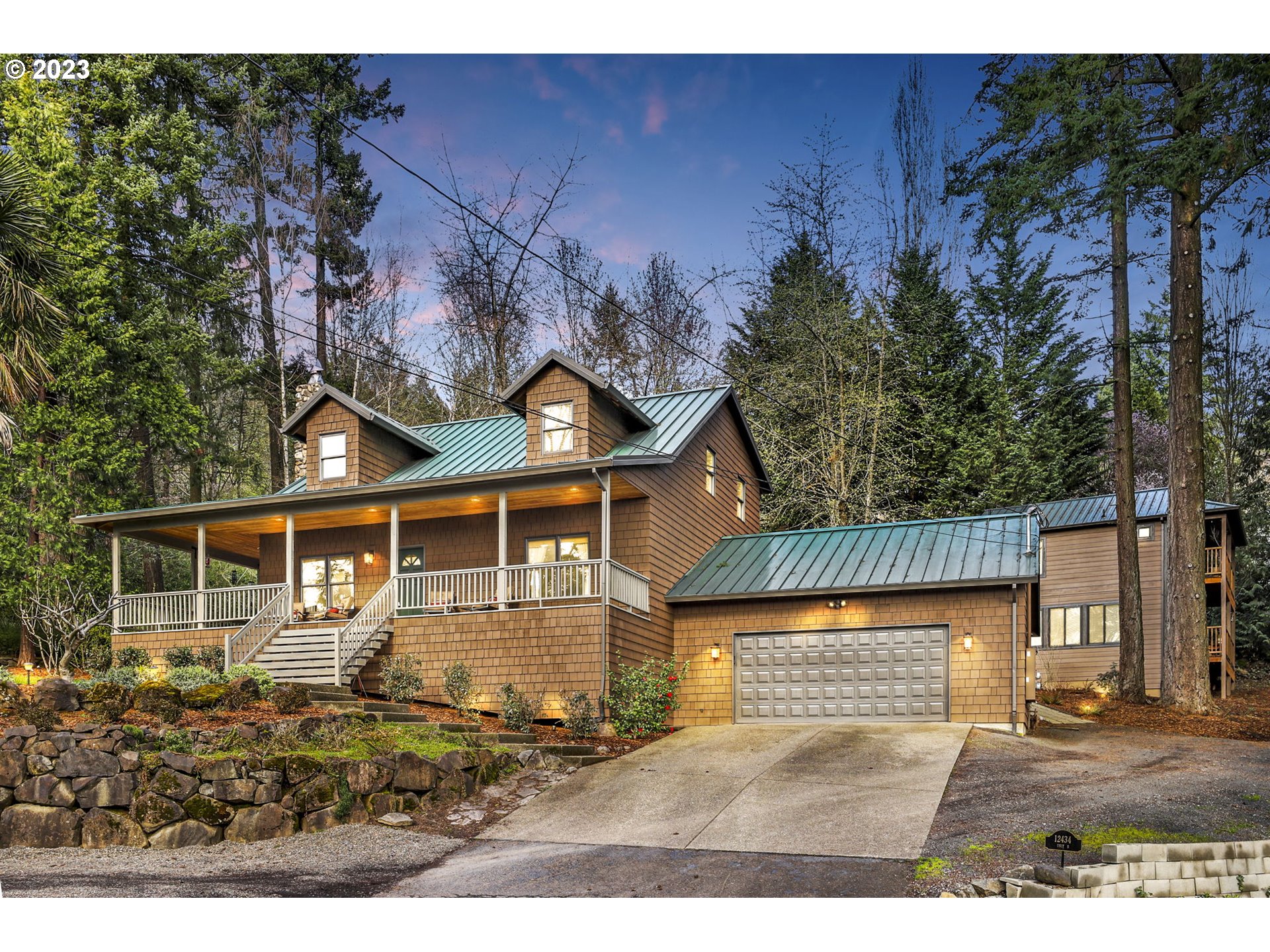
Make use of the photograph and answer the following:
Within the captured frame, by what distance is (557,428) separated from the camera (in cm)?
1808

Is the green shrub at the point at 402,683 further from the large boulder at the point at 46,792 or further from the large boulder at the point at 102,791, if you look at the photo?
the large boulder at the point at 46,792

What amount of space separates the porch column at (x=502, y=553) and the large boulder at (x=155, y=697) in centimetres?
539

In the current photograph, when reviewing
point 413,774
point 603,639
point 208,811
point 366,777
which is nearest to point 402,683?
point 603,639

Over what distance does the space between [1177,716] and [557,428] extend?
11.0m

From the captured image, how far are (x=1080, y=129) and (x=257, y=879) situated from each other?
1419 cm

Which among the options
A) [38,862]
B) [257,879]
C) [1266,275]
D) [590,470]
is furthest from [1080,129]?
[38,862]

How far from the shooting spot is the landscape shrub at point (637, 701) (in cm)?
1534

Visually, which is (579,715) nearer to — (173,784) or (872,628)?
(872,628)

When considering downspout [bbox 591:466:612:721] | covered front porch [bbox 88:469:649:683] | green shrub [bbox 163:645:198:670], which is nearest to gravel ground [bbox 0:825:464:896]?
downspout [bbox 591:466:612:721]

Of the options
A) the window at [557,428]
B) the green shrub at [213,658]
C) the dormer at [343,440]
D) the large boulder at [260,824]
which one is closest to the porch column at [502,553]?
the window at [557,428]

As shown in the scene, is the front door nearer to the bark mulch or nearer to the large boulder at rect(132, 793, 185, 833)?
the large boulder at rect(132, 793, 185, 833)

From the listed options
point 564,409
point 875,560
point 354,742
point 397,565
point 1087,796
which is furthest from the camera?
point 564,409
